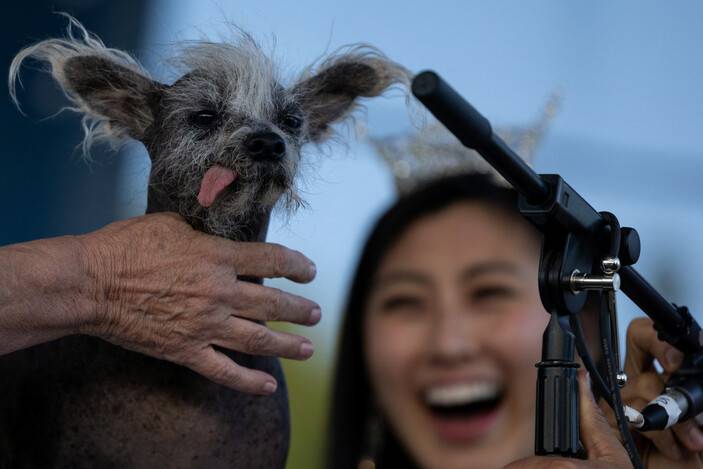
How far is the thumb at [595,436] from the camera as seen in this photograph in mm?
860

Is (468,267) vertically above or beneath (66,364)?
above

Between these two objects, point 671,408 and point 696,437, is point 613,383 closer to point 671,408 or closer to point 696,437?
point 671,408

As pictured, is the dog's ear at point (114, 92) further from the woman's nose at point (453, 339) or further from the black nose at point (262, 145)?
the woman's nose at point (453, 339)

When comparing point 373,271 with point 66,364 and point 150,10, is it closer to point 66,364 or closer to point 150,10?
point 66,364

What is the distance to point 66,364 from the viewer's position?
3.95 feet

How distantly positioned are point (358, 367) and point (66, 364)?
16.9 inches

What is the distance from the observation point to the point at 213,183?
3.73 ft

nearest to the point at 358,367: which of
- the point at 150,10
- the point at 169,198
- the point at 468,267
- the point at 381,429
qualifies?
the point at 381,429

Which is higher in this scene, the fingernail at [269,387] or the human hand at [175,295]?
the human hand at [175,295]

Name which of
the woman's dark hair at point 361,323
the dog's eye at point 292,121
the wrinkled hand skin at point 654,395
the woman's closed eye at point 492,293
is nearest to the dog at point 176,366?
the dog's eye at point 292,121

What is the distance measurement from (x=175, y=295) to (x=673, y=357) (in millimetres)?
722

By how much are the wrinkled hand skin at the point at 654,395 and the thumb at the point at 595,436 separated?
1.45ft

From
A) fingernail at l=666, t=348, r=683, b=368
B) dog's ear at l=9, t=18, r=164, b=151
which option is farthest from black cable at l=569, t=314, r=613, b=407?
dog's ear at l=9, t=18, r=164, b=151

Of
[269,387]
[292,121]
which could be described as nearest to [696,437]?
[269,387]
